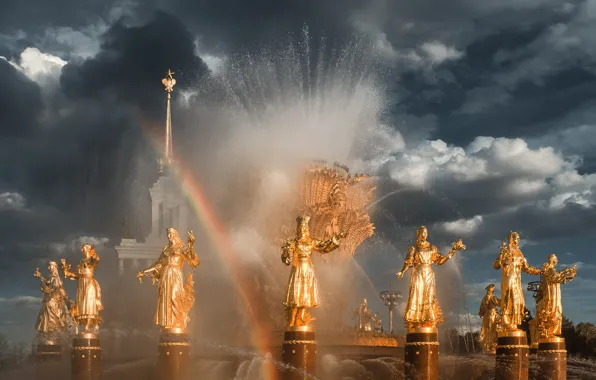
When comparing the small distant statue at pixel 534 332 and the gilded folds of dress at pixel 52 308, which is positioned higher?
the gilded folds of dress at pixel 52 308

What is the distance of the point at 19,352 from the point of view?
130 ft

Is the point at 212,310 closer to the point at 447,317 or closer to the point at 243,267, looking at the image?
the point at 243,267

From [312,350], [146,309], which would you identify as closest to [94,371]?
[312,350]

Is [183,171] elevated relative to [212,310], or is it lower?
elevated

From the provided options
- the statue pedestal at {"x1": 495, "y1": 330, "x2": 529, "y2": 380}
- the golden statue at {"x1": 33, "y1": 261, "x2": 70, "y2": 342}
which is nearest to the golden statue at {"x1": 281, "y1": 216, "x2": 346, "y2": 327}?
the statue pedestal at {"x1": 495, "y1": 330, "x2": 529, "y2": 380}

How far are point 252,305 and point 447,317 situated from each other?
841 centimetres

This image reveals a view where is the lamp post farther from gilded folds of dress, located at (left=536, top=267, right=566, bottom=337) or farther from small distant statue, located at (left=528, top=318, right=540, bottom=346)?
gilded folds of dress, located at (left=536, top=267, right=566, bottom=337)

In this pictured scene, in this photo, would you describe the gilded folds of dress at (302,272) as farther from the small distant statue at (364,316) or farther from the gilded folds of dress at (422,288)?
the small distant statue at (364,316)

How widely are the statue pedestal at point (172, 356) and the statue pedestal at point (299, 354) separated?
3.81 meters

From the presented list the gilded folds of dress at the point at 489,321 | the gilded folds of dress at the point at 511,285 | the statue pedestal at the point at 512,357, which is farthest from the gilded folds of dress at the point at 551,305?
the statue pedestal at the point at 512,357

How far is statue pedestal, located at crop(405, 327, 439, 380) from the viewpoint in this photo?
26.0 meters

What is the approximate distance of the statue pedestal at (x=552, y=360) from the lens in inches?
1192

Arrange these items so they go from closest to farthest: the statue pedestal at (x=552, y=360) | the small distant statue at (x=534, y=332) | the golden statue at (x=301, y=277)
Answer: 1. the golden statue at (x=301, y=277)
2. the statue pedestal at (x=552, y=360)
3. the small distant statue at (x=534, y=332)

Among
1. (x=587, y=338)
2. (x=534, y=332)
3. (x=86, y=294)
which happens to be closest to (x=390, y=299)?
(x=534, y=332)
